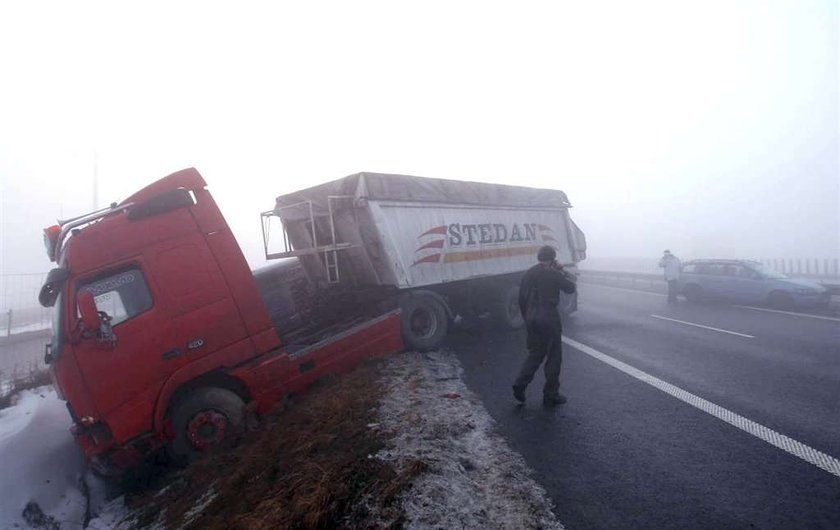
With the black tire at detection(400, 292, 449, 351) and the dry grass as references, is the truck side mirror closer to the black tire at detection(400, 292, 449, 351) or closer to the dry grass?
the dry grass

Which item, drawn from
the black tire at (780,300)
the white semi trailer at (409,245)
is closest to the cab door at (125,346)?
the white semi trailer at (409,245)

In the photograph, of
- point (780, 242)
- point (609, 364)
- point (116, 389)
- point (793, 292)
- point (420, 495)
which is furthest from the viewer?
point (780, 242)

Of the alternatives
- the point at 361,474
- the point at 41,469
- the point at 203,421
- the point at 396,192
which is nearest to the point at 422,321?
the point at 396,192

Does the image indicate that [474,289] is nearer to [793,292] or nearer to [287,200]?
[287,200]

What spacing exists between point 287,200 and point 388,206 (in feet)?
6.79

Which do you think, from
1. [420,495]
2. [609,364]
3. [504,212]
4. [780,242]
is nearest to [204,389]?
[420,495]

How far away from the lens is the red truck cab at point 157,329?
5.47 meters

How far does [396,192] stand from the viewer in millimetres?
9266

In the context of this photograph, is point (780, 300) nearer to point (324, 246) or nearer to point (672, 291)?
point (672, 291)

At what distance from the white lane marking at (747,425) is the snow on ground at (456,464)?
7.69ft

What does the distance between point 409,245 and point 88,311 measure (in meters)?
5.26

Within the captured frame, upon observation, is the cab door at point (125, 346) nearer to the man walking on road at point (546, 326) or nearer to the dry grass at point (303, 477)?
the dry grass at point (303, 477)

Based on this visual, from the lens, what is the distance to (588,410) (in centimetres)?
572

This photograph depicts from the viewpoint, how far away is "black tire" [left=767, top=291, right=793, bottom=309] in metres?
14.5
